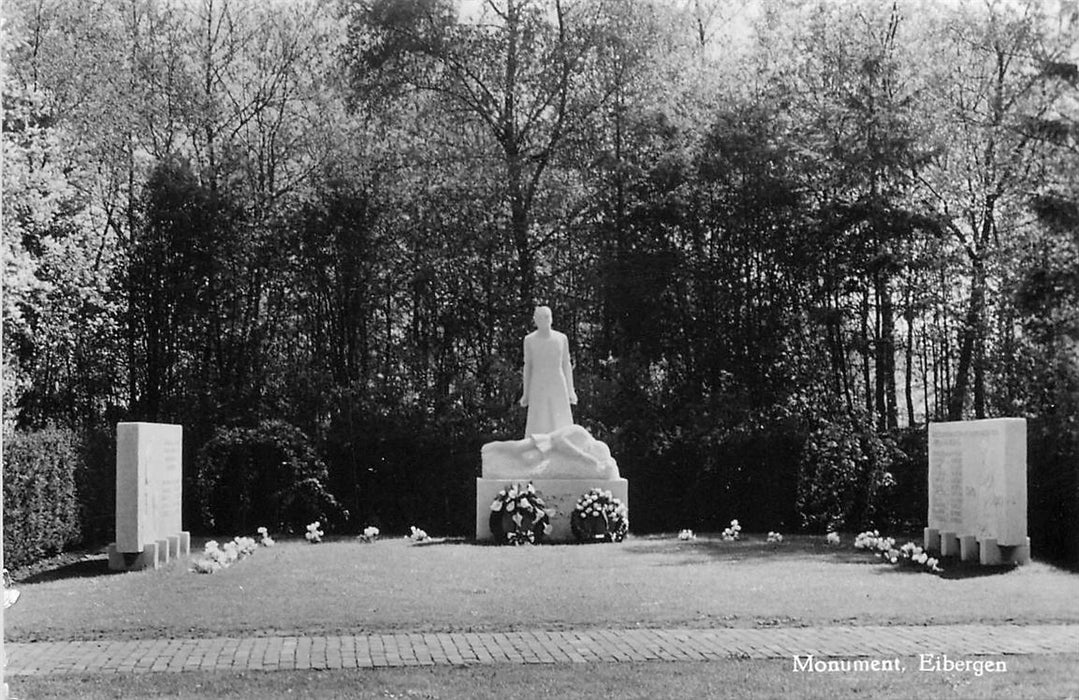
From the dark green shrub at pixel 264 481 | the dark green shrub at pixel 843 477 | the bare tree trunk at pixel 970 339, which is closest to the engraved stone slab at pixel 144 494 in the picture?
the dark green shrub at pixel 264 481

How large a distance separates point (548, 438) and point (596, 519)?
1377mm

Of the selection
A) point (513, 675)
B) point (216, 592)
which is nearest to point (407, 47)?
point (216, 592)

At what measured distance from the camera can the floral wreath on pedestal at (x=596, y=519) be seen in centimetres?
1452

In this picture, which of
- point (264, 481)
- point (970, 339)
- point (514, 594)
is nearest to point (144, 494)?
point (514, 594)

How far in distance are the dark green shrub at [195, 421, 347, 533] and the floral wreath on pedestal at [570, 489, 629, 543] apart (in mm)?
4072

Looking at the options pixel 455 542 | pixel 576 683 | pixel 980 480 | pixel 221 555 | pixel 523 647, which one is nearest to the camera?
pixel 576 683

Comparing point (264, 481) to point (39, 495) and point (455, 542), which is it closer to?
point (455, 542)

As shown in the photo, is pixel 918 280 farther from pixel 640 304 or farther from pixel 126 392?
pixel 126 392

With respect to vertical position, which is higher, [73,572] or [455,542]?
[73,572]

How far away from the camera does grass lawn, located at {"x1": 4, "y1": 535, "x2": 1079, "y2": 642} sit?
8.43 metres

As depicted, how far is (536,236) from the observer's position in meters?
21.1

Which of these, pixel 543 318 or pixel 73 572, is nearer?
pixel 73 572

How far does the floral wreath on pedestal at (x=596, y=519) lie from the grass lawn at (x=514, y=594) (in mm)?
1237

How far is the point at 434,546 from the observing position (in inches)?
556
